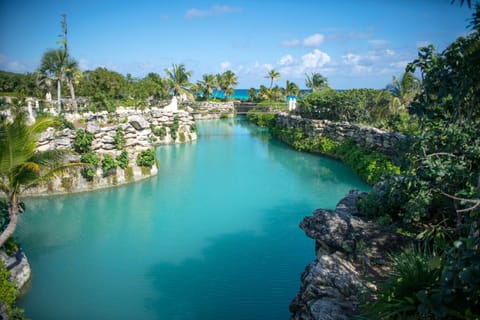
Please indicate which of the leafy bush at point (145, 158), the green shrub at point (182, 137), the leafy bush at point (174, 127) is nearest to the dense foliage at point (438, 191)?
the leafy bush at point (145, 158)

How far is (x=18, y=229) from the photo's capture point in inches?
436

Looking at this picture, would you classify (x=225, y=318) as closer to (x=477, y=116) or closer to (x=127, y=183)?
(x=477, y=116)

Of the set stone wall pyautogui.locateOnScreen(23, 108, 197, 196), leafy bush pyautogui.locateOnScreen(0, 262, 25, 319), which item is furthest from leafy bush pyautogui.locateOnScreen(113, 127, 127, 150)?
leafy bush pyautogui.locateOnScreen(0, 262, 25, 319)

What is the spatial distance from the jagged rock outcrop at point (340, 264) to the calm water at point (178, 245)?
1.84 m

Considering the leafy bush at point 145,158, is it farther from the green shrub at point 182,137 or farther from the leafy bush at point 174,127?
the green shrub at point 182,137

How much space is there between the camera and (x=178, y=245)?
10.2 metres

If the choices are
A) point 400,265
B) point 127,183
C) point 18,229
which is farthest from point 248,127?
point 400,265

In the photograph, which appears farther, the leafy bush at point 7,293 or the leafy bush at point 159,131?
the leafy bush at point 159,131

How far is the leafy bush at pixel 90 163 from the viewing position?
14.7 metres

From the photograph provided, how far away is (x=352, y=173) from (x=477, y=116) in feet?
39.1

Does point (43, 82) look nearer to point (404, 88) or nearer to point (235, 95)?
point (404, 88)

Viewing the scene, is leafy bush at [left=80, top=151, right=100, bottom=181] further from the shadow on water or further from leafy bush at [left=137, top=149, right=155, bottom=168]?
the shadow on water

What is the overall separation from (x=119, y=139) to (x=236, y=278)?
1033cm

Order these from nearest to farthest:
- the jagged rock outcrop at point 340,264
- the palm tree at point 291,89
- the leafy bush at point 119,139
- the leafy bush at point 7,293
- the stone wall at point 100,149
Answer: the jagged rock outcrop at point 340,264 < the leafy bush at point 7,293 < the stone wall at point 100,149 < the leafy bush at point 119,139 < the palm tree at point 291,89
